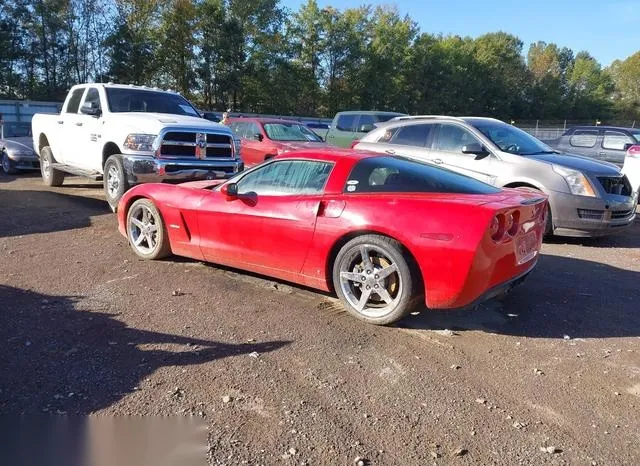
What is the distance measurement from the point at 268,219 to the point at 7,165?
12.1m

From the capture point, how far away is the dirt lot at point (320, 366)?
9.50 feet

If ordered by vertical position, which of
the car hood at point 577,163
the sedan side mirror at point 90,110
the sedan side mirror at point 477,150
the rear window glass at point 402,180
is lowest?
the rear window glass at point 402,180

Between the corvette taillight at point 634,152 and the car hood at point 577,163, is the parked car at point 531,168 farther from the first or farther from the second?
the corvette taillight at point 634,152

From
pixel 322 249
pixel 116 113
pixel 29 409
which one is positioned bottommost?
pixel 29 409

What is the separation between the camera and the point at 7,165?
14.2m

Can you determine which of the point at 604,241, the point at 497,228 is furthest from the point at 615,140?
the point at 497,228

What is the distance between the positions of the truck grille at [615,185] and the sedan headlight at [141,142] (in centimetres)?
664

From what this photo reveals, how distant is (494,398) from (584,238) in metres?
5.91

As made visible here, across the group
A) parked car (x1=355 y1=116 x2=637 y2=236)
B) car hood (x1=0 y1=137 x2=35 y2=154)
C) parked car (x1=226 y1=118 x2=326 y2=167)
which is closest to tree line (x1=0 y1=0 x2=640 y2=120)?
car hood (x1=0 y1=137 x2=35 y2=154)

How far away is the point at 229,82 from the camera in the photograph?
39.6 meters

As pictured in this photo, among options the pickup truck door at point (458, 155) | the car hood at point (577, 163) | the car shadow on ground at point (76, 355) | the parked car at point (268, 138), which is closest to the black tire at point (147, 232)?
the car shadow on ground at point (76, 355)

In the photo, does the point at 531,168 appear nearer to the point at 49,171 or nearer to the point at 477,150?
the point at 477,150

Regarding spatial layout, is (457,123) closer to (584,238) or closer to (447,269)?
(584,238)

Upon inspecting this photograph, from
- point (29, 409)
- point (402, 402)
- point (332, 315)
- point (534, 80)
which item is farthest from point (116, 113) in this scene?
point (534, 80)
